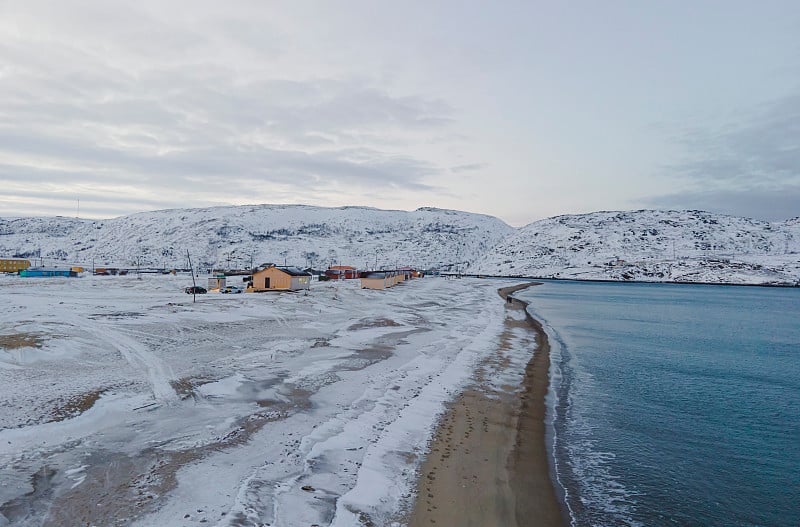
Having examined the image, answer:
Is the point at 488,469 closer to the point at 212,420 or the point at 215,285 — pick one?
the point at 212,420

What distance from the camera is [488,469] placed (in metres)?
10.5

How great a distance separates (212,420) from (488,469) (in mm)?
7216

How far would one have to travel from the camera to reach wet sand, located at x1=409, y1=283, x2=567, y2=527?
8.56 meters

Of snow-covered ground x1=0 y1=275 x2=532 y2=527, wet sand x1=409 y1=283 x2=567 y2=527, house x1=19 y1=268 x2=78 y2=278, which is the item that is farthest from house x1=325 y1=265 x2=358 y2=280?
wet sand x1=409 y1=283 x2=567 y2=527

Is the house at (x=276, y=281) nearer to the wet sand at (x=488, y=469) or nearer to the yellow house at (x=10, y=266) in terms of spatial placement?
the wet sand at (x=488, y=469)

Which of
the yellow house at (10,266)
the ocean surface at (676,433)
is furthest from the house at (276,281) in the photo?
the yellow house at (10,266)

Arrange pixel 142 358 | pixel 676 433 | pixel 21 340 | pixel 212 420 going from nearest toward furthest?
pixel 212 420 → pixel 676 433 → pixel 142 358 → pixel 21 340

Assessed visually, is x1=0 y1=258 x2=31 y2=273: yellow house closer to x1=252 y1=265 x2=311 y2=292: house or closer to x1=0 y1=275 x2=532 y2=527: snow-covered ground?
x1=252 y1=265 x2=311 y2=292: house

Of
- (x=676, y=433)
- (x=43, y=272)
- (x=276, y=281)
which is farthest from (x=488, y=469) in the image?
(x=43, y=272)

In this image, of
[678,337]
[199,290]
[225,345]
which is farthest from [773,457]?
[199,290]

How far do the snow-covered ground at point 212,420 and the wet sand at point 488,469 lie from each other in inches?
20.1

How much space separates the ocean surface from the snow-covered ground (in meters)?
3.79

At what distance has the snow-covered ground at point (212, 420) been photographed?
26.4 ft

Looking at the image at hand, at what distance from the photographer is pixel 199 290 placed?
5259 centimetres
